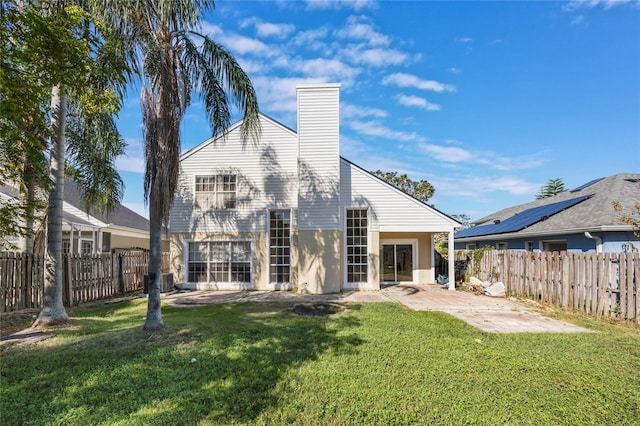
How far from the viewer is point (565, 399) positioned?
156 inches

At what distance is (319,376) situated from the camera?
4.51 meters

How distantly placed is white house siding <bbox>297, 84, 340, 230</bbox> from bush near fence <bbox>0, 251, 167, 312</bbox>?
24.8 feet

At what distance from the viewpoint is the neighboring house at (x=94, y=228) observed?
15.8 metres

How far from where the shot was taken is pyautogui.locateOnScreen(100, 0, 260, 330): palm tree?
6703 millimetres

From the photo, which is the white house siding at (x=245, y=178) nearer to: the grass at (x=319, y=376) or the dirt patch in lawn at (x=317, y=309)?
the dirt patch in lawn at (x=317, y=309)

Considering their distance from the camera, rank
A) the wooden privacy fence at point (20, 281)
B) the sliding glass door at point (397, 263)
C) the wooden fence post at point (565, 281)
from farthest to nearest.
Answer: the sliding glass door at point (397, 263)
the wooden fence post at point (565, 281)
the wooden privacy fence at point (20, 281)

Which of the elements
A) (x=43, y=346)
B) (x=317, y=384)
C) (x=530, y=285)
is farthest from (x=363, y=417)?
(x=530, y=285)

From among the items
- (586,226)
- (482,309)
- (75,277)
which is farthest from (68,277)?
(586,226)

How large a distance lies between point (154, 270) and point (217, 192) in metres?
7.95

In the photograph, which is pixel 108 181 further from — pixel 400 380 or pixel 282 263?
pixel 400 380

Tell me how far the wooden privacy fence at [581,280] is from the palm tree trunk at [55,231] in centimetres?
1377

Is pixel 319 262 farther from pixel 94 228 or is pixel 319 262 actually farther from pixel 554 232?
pixel 94 228

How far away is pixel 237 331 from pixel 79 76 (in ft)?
17.8

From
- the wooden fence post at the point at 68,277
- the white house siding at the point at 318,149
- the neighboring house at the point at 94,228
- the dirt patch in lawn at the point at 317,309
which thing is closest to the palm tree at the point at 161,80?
the dirt patch in lawn at the point at 317,309
